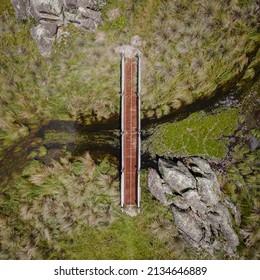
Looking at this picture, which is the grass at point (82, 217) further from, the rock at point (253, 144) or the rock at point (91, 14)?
the rock at point (91, 14)

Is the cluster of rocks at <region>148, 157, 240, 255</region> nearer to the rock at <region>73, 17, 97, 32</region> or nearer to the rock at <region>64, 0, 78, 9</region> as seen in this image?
the rock at <region>73, 17, 97, 32</region>

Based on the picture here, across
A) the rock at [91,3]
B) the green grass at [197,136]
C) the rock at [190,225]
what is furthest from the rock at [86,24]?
the rock at [190,225]

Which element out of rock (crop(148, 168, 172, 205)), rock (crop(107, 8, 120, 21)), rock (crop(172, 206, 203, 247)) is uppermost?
rock (crop(107, 8, 120, 21))

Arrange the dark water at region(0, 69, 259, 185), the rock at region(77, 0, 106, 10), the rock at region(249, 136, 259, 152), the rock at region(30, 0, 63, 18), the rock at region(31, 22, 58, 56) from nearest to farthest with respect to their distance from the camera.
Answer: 1. the rock at region(30, 0, 63, 18)
2. the rock at region(77, 0, 106, 10)
3. the rock at region(31, 22, 58, 56)
4. the rock at region(249, 136, 259, 152)
5. the dark water at region(0, 69, 259, 185)

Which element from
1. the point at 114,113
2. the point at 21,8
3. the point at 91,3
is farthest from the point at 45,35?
the point at 114,113

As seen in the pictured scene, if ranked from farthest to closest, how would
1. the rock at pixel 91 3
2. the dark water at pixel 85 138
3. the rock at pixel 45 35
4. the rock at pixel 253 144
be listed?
the dark water at pixel 85 138 < the rock at pixel 253 144 < the rock at pixel 45 35 < the rock at pixel 91 3

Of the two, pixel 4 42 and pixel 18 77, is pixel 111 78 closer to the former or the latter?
pixel 18 77

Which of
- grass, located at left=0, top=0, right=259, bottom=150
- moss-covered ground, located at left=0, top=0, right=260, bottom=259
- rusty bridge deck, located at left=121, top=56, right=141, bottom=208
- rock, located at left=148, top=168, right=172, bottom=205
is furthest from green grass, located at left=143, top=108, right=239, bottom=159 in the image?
grass, located at left=0, top=0, right=259, bottom=150
